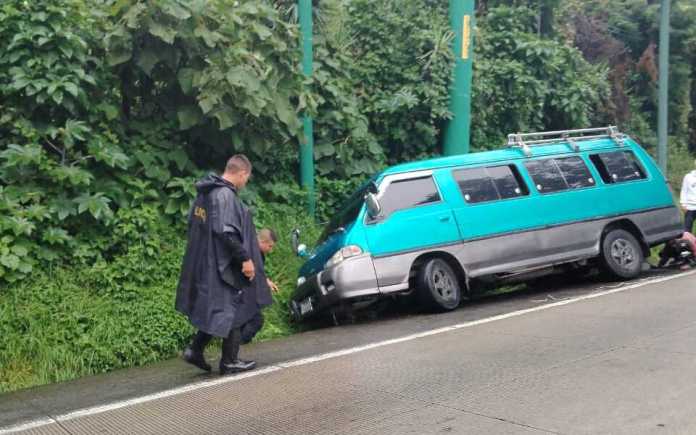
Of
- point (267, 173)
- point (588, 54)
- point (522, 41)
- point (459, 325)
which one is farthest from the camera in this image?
point (588, 54)

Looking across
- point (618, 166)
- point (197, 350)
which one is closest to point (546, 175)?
point (618, 166)

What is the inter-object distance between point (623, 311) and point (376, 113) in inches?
245

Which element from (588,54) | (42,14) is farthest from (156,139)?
(588,54)

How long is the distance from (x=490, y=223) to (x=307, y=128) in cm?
326

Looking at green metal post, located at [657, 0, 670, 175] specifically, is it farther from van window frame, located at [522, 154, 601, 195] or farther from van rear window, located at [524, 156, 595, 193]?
van rear window, located at [524, 156, 595, 193]

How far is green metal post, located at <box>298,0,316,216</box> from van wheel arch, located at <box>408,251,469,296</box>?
2.69 m

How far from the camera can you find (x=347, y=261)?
9.13 m

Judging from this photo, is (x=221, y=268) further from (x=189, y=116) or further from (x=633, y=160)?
(x=633, y=160)

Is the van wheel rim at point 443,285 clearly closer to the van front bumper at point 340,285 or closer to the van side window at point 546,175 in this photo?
the van front bumper at point 340,285

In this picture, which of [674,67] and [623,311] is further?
[674,67]

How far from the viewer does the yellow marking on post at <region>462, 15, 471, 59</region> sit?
12.5 metres

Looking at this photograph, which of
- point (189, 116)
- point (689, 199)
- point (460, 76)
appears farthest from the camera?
point (689, 199)

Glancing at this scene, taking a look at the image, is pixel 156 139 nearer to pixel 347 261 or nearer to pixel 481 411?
pixel 347 261

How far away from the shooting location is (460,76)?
1279 cm
